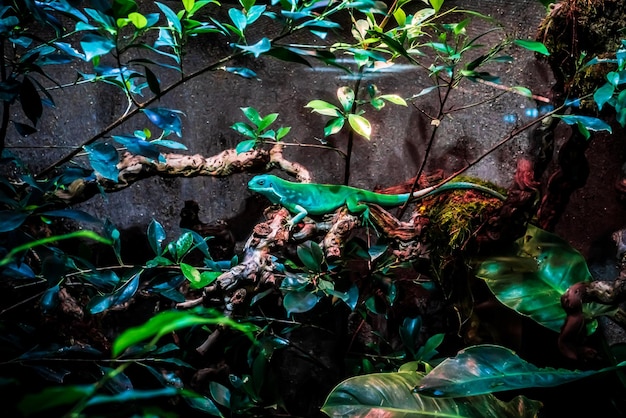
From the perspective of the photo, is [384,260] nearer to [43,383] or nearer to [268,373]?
[268,373]

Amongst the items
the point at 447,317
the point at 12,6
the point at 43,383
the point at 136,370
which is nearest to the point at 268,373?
the point at 136,370

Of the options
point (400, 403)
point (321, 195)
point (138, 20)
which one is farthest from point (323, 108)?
point (400, 403)

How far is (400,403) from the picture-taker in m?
1.44

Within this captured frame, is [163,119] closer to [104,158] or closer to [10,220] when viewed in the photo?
[104,158]

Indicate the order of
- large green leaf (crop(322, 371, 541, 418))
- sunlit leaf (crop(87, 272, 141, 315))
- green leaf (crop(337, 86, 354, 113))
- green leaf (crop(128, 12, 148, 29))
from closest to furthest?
green leaf (crop(128, 12, 148, 29))
sunlit leaf (crop(87, 272, 141, 315))
large green leaf (crop(322, 371, 541, 418))
green leaf (crop(337, 86, 354, 113))

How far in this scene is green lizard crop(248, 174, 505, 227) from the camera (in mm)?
1911

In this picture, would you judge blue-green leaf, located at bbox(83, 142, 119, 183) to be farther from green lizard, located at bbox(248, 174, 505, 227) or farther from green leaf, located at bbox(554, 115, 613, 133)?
green leaf, located at bbox(554, 115, 613, 133)

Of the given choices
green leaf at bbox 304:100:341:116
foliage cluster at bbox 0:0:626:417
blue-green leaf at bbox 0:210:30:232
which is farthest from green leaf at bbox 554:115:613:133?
blue-green leaf at bbox 0:210:30:232

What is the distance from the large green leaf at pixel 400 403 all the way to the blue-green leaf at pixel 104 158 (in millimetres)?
894

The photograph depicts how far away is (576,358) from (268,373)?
3.48ft

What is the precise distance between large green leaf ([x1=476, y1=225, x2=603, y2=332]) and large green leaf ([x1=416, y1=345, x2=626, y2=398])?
15.4 inches

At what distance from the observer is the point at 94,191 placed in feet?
6.06

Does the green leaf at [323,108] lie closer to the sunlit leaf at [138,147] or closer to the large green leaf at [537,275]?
the sunlit leaf at [138,147]

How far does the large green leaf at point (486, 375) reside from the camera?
4.40 feet
